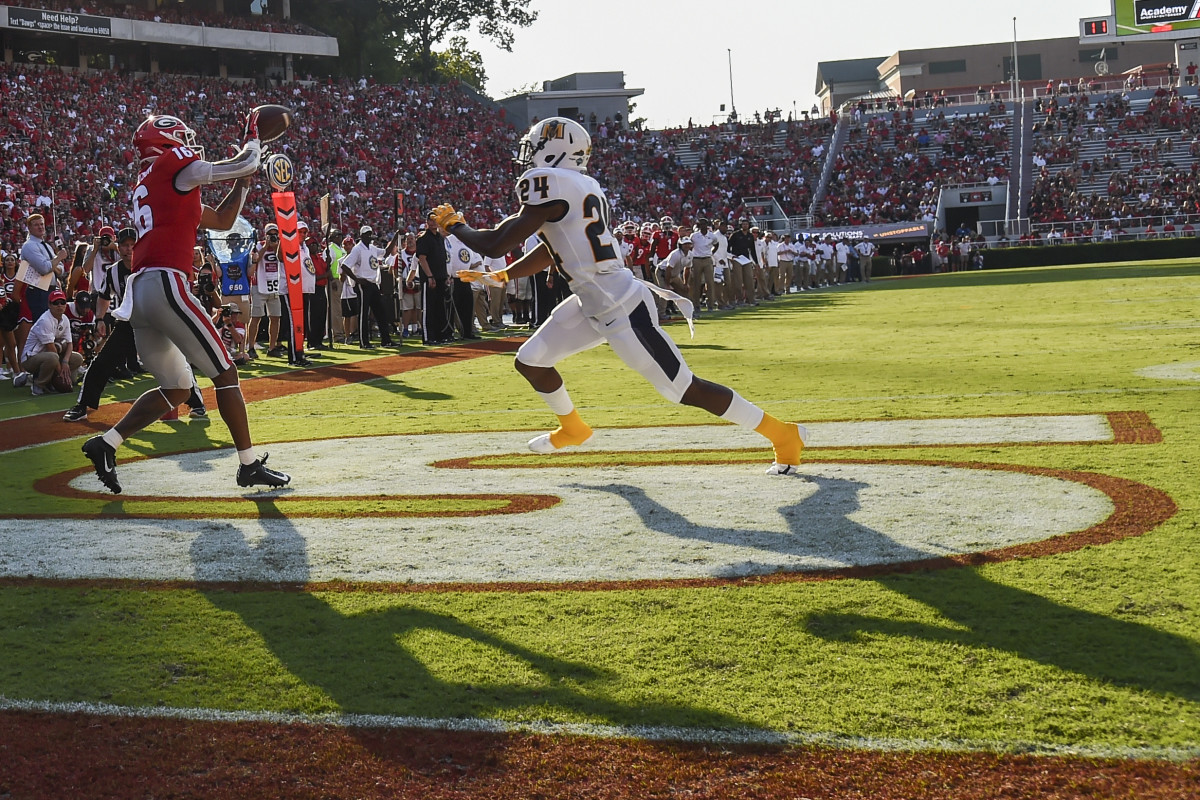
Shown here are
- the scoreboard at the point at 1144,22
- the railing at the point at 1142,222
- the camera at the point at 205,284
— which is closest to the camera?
the camera at the point at 205,284

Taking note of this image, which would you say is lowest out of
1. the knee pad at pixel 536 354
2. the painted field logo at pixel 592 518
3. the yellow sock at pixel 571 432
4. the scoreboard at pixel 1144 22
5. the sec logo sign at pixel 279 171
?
the painted field logo at pixel 592 518

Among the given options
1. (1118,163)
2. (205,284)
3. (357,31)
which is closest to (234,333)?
(205,284)

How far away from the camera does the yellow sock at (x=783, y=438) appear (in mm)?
6375

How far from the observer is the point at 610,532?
207 inches

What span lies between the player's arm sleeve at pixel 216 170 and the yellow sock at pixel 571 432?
2.26 meters

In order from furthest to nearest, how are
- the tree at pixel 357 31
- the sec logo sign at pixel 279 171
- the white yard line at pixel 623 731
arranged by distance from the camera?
1. the tree at pixel 357 31
2. the sec logo sign at pixel 279 171
3. the white yard line at pixel 623 731

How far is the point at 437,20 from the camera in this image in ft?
218

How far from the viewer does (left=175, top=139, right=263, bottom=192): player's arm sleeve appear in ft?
21.1

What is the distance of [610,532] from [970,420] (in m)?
3.59

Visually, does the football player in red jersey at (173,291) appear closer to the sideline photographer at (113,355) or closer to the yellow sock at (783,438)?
the sideline photographer at (113,355)

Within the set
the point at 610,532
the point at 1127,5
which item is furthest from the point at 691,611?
the point at 1127,5

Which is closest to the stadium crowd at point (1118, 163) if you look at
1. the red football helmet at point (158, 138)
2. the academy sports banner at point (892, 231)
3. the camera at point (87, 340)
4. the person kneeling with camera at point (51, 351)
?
the academy sports banner at point (892, 231)

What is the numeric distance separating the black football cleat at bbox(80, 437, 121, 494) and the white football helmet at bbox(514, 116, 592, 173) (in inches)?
111

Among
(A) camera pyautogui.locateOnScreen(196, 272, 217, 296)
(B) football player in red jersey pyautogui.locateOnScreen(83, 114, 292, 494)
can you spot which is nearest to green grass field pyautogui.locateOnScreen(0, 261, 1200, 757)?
(B) football player in red jersey pyautogui.locateOnScreen(83, 114, 292, 494)
